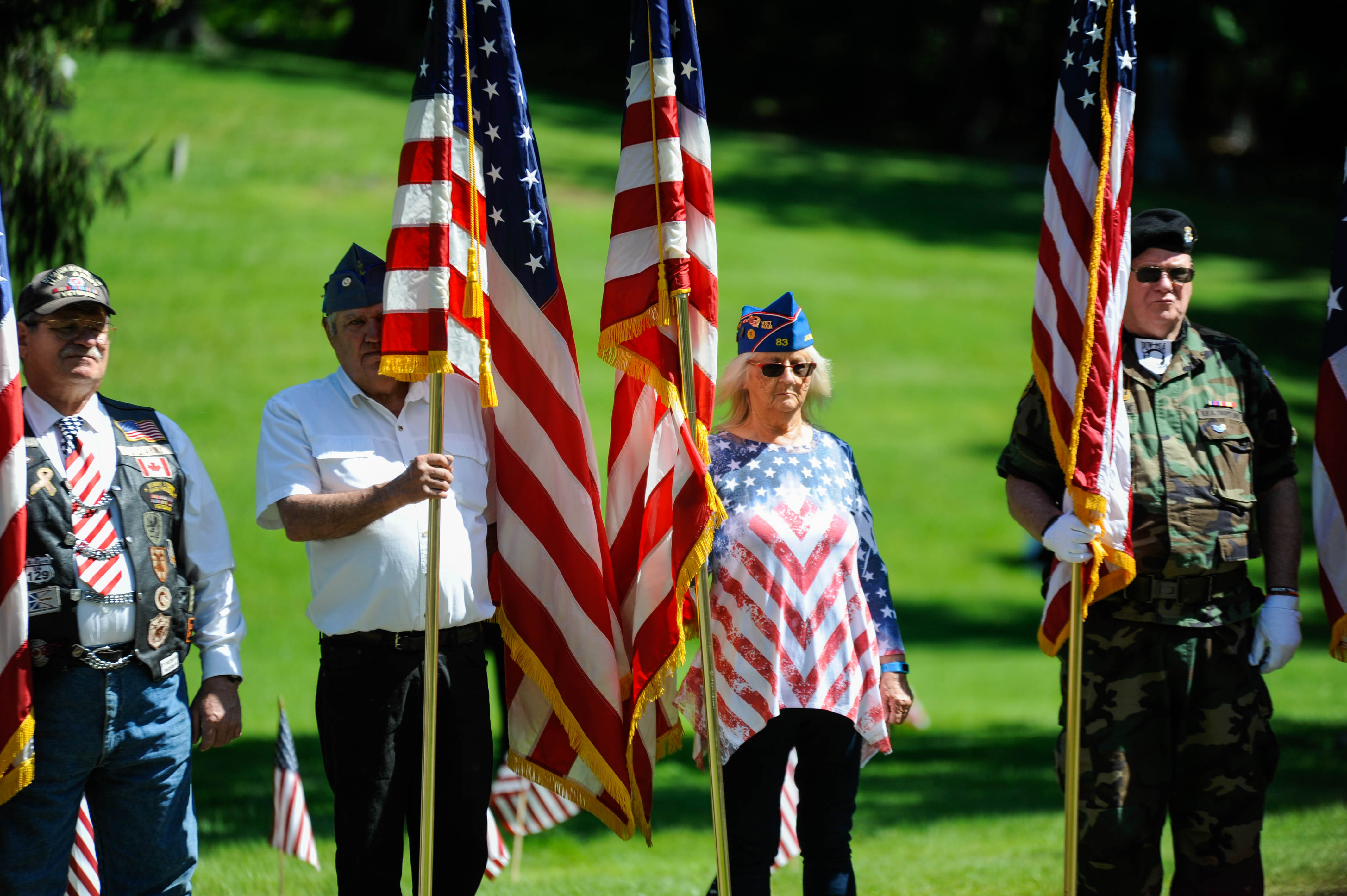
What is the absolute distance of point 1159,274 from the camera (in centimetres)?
521

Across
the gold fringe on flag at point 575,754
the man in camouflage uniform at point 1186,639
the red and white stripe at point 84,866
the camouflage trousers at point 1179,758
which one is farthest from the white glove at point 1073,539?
the red and white stripe at point 84,866

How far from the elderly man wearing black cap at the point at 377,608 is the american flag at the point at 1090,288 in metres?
2.00

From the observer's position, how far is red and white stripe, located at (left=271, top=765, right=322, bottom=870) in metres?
6.30

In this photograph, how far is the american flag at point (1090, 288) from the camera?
495 cm

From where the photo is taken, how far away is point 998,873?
6961 mm

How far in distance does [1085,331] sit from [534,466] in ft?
6.29

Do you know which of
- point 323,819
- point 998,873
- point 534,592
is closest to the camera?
point 534,592

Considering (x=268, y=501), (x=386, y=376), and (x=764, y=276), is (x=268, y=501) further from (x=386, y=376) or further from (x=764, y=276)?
(x=764, y=276)

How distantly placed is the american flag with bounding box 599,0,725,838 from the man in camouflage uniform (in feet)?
4.11

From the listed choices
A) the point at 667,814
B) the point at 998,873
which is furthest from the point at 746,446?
the point at 667,814

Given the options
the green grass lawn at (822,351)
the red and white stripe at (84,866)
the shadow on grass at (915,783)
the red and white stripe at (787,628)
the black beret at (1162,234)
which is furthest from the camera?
the shadow on grass at (915,783)

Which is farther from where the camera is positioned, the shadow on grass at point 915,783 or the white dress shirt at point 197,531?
the shadow on grass at point 915,783

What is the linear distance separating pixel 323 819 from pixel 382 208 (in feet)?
60.8

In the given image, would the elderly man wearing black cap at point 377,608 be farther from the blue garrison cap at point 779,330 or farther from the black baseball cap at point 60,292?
the blue garrison cap at point 779,330
